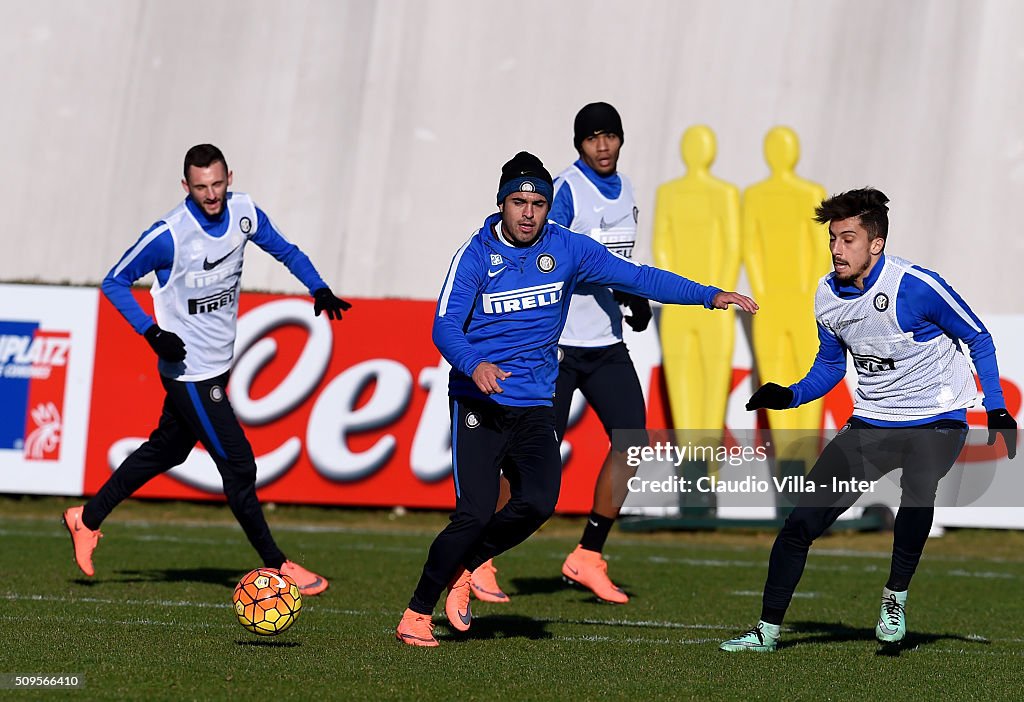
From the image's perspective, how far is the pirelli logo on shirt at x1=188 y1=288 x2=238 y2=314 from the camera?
345 inches

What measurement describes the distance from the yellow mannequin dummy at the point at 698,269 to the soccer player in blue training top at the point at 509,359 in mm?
5786

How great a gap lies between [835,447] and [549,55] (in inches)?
442

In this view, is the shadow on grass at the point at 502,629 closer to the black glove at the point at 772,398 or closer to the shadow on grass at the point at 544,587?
the shadow on grass at the point at 544,587

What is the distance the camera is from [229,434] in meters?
8.76

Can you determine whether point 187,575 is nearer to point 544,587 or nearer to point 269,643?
point 544,587

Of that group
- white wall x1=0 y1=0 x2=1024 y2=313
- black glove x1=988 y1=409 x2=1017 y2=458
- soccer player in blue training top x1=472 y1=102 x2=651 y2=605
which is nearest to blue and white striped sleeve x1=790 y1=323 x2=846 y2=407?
black glove x1=988 y1=409 x2=1017 y2=458

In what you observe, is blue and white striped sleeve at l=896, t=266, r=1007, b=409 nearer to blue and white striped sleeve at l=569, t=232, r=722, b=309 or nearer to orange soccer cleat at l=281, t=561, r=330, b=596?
blue and white striped sleeve at l=569, t=232, r=722, b=309

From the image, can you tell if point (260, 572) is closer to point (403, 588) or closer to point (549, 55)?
point (403, 588)

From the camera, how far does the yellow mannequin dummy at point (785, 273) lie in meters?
12.8

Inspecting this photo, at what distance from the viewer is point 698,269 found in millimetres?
12953

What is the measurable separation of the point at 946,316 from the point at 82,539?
521 cm

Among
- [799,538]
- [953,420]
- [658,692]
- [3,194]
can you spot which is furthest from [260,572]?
[3,194]

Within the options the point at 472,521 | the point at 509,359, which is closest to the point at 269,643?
the point at 472,521

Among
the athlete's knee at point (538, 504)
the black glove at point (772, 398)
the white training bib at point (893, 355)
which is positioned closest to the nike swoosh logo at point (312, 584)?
the athlete's knee at point (538, 504)
